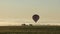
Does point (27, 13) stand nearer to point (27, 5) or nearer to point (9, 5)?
point (27, 5)

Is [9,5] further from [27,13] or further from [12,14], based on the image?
[27,13]

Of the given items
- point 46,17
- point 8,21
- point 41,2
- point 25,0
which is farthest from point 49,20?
point 8,21

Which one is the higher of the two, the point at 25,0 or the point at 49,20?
the point at 25,0
